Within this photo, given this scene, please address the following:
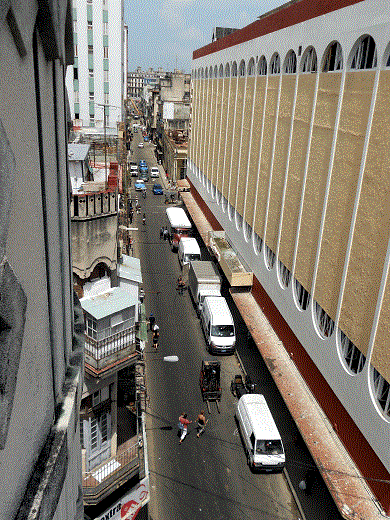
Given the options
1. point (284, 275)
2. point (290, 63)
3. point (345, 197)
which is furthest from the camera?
point (284, 275)

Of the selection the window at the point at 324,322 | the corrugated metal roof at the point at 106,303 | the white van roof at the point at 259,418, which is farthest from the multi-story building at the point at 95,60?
the window at the point at 324,322

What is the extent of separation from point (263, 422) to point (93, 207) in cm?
1239

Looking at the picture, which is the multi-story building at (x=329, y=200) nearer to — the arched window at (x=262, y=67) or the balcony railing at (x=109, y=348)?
the arched window at (x=262, y=67)

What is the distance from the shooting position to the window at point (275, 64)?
25106 millimetres

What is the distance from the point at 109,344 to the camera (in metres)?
16.8

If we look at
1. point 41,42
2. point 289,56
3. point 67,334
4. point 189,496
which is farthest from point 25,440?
point 289,56

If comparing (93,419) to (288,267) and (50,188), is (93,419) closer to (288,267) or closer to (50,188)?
(288,267)

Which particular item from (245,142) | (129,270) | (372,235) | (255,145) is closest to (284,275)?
(129,270)

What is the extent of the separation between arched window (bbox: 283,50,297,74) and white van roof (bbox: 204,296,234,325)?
15.0m

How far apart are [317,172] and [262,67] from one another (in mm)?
12366

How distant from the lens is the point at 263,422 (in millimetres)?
20438

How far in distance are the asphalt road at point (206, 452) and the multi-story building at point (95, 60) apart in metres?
34.5

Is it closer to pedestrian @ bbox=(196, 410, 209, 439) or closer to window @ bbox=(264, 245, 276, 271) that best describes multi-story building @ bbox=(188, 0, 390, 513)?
window @ bbox=(264, 245, 276, 271)

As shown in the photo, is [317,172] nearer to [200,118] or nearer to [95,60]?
[200,118]
